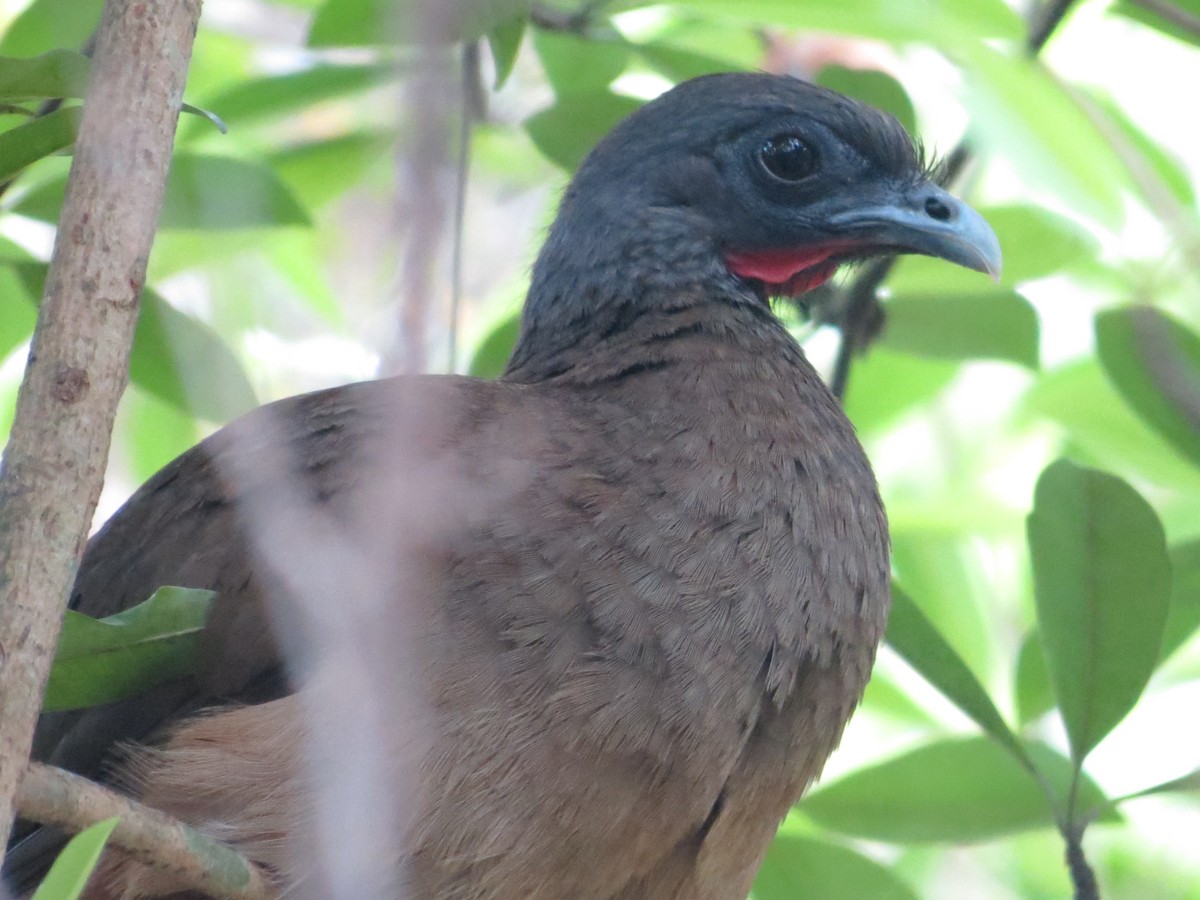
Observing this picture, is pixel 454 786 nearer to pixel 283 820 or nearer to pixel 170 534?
pixel 283 820

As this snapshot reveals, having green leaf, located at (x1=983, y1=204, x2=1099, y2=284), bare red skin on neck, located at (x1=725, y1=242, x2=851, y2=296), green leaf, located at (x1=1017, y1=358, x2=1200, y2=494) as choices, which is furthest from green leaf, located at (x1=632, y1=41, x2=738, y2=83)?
green leaf, located at (x1=1017, y1=358, x2=1200, y2=494)

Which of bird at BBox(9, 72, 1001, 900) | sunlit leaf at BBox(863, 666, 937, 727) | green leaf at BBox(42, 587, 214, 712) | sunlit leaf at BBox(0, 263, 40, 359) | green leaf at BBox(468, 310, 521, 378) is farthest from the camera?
sunlit leaf at BBox(863, 666, 937, 727)

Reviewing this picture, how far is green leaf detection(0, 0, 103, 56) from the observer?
3.04 m

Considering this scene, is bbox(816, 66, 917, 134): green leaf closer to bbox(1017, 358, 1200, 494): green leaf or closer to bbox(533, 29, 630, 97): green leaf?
bbox(533, 29, 630, 97): green leaf

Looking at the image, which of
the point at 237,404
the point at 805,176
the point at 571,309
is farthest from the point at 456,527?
the point at 805,176

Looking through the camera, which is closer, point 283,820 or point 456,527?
point 283,820

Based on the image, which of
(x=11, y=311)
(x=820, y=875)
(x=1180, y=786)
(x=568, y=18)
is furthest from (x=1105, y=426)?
(x=11, y=311)

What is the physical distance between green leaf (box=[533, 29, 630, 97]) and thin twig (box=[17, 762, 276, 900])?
2.05 meters

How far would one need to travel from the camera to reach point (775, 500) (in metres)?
2.72

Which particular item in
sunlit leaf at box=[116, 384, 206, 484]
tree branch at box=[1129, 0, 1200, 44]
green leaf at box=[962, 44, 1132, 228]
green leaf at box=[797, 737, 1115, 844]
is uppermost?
tree branch at box=[1129, 0, 1200, 44]

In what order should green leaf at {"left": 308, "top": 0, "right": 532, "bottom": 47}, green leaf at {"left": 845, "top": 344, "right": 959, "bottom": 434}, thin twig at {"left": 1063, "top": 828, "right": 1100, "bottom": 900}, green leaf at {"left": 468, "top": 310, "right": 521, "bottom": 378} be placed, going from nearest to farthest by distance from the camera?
green leaf at {"left": 308, "top": 0, "right": 532, "bottom": 47}
thin twig at {"left": 1063, "top": 828, "right": 1100, "bottom": 900}
green leaf at {"left": 468, "top": 310, "right": 521, "bottom": 378}
green leaf at {"left": 845, "top": 344, "right": 959, "bottom": 434}

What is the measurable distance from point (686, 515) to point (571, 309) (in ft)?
Result: 2.68

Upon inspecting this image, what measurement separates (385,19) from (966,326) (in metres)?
2.01

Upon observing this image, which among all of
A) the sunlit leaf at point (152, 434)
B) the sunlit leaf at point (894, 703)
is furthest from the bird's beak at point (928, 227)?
the sunlit leaf at point (152, 434)
